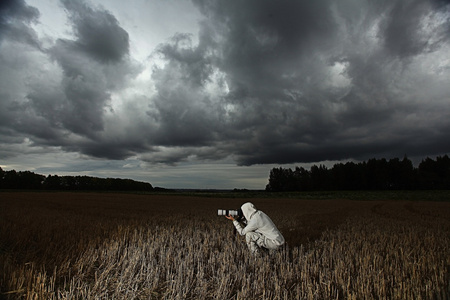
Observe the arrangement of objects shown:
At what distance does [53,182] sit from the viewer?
3979 inches

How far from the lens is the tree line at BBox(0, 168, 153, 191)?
316ft

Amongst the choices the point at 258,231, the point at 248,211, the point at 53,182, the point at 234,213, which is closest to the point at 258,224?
the point at 248,211

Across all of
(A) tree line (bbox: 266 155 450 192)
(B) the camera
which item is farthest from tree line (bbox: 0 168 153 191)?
(B) the camera

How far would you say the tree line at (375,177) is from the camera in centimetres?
9106

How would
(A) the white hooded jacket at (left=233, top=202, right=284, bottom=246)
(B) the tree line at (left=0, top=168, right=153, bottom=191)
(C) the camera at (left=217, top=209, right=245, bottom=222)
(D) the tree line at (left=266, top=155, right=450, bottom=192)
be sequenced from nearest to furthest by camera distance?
(A) the white hooded jacket at (left=233, top=202, right=284, bottom=246) < (C) the camera at (left=217, top=209, right=245, bottom=222) < (D) the tree line at (left=266, top=155, right=450, bottom=192) < (B) the tree line at (left=0, top=168, right=153, bottom=191)

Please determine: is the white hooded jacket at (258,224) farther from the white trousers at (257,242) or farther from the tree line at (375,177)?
the tree line at (375,177)

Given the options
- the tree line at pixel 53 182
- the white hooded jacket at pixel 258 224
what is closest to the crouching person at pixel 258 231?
the white hooded jacket at pixel 258 224

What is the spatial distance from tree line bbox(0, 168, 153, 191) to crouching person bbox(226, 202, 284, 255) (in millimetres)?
102380

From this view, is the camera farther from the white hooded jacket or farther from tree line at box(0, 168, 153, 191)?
tree line at box(0, 168, 153, 191)

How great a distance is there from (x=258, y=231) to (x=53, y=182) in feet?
382

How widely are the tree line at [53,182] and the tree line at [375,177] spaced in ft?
218

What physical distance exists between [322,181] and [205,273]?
358 ft

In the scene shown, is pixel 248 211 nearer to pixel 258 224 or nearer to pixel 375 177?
pixel 258 224

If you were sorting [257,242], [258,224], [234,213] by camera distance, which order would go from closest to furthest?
1. [258,224]
2. [234,213]
3. [257,242]
